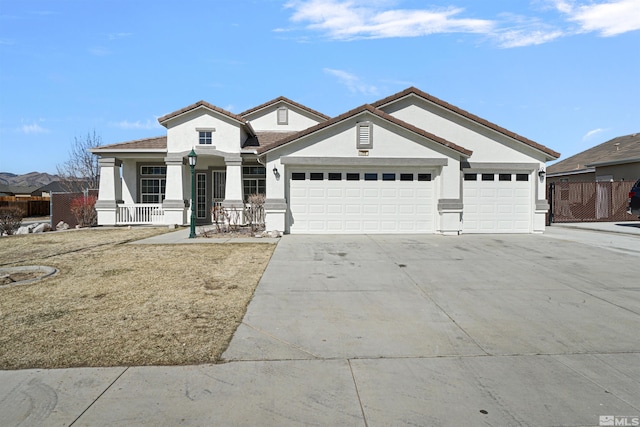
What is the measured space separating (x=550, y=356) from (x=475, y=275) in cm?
380

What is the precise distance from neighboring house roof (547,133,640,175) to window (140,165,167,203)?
25.2 meters

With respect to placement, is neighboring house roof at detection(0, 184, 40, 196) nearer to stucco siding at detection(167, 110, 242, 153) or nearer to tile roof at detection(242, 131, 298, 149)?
stucco siding at detection(167, 110, 242, 153)

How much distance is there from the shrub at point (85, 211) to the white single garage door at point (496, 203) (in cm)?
1769

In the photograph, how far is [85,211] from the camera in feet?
64.6

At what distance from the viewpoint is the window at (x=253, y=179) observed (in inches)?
796

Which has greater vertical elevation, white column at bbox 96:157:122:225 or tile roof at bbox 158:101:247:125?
tile roof at bbox 158:101:247:125

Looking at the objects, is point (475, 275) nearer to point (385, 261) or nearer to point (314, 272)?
point (385, 261)

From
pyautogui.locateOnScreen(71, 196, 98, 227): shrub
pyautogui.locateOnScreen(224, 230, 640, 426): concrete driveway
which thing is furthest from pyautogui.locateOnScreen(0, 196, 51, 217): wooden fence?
pyautogui.locateOnScreen(224, 230, 640, 426): concrete driveway

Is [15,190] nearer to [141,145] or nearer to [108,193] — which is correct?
[108,193]

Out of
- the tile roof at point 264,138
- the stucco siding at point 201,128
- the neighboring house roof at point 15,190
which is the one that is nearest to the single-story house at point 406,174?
the stucco siding at point 201,128

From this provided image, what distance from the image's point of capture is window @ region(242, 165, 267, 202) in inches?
796

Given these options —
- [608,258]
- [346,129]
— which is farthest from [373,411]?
[346,129]

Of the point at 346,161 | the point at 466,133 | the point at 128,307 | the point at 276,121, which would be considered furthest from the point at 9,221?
the point at 466,133

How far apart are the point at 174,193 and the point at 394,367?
16975mm
